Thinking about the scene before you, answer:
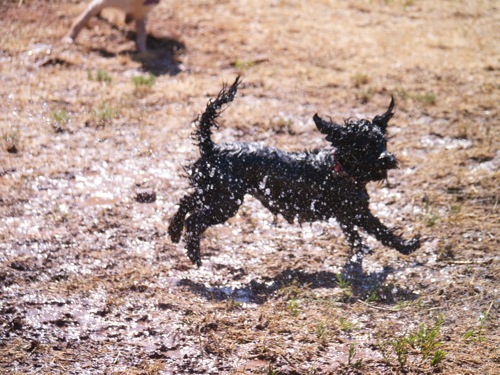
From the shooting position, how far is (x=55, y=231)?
15.1ft

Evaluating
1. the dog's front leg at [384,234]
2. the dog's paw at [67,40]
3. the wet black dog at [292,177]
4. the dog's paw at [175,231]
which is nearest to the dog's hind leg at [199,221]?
the wet black dog at [292,177]

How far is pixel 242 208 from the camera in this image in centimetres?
513

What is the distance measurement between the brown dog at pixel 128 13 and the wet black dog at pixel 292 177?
4.04 m

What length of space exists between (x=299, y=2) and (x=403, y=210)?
18.5 feet

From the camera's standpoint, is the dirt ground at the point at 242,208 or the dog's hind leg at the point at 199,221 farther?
the dog's hind leg at the point at 199,221

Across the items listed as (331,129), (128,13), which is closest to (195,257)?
(331,129)

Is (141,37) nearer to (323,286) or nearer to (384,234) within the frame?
(384,234)

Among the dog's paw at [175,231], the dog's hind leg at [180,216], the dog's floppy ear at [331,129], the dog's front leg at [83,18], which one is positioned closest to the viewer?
the dog's floppy ear at [331,129]

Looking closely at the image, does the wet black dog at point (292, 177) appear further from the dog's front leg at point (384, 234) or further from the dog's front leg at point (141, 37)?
the dog's front leg at point (141, 37)

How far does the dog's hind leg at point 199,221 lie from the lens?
4168 millimetres

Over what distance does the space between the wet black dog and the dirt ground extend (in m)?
0.34

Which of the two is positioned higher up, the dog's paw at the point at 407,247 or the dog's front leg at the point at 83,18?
the dog's front leg at the point at 83,18

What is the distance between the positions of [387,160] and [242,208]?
152 cm

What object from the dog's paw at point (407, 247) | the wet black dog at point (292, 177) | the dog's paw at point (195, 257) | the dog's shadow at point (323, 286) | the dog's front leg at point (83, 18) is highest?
the dog's front leg at point (83, 18)
